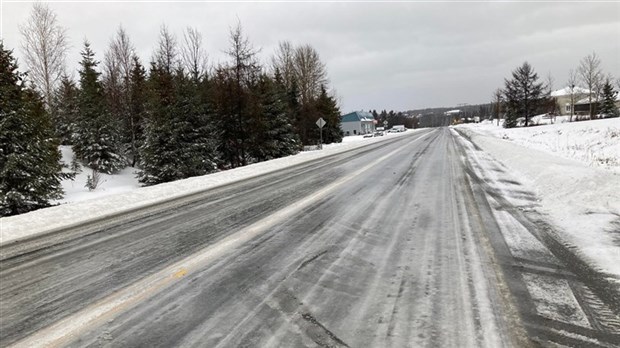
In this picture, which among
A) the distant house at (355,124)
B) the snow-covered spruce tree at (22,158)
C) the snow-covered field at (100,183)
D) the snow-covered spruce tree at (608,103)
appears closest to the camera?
the snow-covered spruce tree at (22,158)

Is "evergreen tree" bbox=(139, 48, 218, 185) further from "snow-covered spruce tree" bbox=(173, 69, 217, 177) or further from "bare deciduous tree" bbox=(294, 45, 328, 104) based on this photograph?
"bare deciduous tree" bbox=(294, 45, 328, 104)

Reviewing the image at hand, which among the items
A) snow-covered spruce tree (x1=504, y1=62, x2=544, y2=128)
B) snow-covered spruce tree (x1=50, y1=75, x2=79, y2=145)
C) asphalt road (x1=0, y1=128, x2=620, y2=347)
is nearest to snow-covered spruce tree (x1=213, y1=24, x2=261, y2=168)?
snow-covered spruce tree (x1=50, y1=75, x2=79, y2=145)

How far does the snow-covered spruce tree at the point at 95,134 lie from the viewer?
27531mm

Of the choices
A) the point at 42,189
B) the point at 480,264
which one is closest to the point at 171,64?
the point at 42,189

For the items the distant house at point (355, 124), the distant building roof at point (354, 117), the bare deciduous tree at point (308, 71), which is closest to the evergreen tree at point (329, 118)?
the bare deciduous tree at point (308, 71)

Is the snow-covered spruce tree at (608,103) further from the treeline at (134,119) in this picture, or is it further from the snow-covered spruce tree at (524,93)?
the treeline at (134,119)

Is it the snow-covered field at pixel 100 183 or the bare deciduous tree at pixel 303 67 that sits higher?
the bare deciduous tree at pixel 303 67

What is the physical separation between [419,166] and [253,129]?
15.6 m

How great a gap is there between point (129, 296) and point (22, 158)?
481 inches

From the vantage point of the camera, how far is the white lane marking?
10.6 ft

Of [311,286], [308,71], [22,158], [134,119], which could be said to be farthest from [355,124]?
[311,286]

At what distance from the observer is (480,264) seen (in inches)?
184

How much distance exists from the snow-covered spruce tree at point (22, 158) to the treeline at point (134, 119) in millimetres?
34

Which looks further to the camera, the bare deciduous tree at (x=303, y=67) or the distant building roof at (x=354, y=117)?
the distant building roof at (x=354, y=117)
